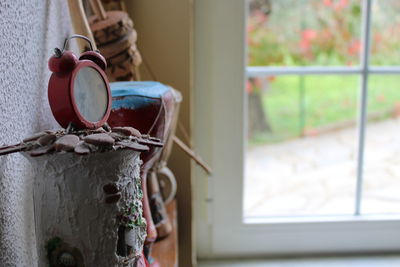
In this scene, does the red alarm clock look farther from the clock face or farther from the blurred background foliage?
the blurred background foliage

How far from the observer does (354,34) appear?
1.07m

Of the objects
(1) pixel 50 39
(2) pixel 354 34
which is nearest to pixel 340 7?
(2) pixel 354 34

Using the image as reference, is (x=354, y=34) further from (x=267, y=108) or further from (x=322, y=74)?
(x=267, y=108)

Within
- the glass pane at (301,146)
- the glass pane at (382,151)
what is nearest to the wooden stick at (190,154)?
the glass pane at (301,146)

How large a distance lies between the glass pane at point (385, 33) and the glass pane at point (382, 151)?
45 millimetres

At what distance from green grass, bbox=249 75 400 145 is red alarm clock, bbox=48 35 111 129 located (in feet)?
2.35

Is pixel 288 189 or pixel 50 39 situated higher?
pixel 50 39

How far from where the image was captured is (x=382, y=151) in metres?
1.18

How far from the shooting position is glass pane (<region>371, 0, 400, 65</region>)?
40.7 inches

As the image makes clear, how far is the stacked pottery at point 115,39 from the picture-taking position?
0.65 meters

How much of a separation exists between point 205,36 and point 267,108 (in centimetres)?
33

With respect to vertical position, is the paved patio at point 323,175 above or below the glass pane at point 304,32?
below

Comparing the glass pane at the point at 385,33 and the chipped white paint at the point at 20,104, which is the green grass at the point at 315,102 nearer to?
the glass pane at the point at 385,33

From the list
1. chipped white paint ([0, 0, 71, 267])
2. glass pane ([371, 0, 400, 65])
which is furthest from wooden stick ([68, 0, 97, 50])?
glass pane ([371, 0, 400, 65])
